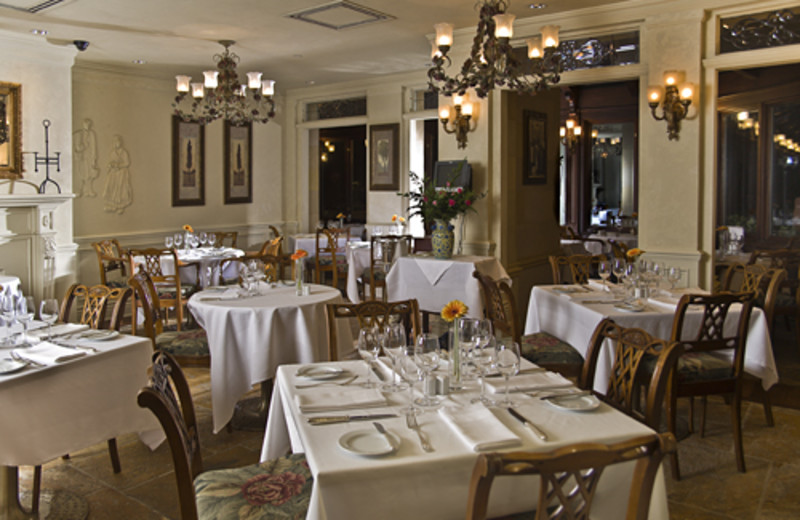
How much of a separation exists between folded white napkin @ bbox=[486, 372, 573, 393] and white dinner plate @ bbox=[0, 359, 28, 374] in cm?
197

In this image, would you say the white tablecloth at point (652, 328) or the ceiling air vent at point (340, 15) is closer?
the white tablecloth at point (652, 328)

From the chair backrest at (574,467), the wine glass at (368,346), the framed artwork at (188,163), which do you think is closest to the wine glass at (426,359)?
the wine glass at (368,346)

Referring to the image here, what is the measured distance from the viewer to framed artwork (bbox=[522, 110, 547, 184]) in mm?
7383

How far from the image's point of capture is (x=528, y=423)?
2.07 m

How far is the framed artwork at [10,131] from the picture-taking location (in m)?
7.14

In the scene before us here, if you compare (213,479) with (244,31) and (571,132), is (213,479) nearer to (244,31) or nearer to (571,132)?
(244,31)

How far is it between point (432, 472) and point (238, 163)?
30.0 feet

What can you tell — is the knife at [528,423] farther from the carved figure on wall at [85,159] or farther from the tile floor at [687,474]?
the carved figure on wall at [85,159]

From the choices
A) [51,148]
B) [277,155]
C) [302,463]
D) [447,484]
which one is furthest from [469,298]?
[277,155]

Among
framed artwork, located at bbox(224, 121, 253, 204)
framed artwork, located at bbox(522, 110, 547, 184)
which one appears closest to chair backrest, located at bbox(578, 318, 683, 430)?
framed artwork, located at bbox(522, 110, 547, 184)

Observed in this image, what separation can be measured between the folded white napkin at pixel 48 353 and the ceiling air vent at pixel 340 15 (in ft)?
12.9

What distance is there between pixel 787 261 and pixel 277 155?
7.61 metres

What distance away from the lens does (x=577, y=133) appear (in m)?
11.0

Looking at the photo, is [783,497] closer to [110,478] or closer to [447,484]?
[447,484]
